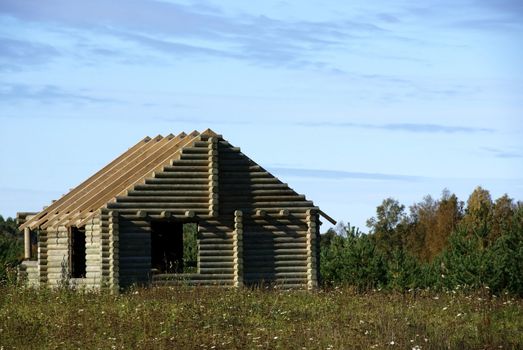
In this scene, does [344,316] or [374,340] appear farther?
[344,316]

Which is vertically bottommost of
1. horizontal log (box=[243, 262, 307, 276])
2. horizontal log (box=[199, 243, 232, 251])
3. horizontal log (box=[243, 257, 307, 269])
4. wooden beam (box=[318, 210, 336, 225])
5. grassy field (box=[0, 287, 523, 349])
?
grassy field (box=[0, 287, 523, 349])

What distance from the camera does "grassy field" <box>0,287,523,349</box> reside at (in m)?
17.9

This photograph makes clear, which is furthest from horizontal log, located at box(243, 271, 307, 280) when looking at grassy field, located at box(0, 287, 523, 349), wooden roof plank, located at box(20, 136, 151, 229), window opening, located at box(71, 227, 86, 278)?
wooden roof plank, located at box(20, 136, 151, 229)

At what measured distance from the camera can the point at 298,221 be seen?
1266 inches

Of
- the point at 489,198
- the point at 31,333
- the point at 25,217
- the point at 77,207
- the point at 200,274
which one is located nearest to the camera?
the point at 31,333

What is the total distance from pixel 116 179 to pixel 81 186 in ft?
11.8

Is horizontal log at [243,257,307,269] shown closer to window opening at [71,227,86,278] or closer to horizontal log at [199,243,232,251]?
horizontal log at [199,243,232,251]

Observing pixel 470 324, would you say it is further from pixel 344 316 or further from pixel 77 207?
pixel 77 207

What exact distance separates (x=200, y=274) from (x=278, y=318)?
33.1 ft

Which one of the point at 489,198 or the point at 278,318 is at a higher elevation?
the point at 489,198

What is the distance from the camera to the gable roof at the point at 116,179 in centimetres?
3194

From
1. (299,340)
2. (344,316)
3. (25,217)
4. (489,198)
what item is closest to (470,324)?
(344,316)

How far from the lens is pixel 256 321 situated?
68.4 feet

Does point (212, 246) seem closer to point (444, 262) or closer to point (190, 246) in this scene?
point (444, 262)
